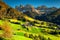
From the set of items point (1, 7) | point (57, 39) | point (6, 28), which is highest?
point (1, 7)

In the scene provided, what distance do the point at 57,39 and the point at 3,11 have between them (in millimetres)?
102239

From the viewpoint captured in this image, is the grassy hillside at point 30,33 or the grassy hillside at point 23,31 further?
the grassy hillside at point 30,33

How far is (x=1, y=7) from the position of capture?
199875mm

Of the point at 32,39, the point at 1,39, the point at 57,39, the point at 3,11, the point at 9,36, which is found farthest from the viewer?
the point at 3,11

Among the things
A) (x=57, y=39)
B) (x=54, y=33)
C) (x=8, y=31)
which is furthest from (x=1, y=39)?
(x=54, y=33)

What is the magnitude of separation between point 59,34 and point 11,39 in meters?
61.7

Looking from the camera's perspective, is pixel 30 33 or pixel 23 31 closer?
pixel 30 33

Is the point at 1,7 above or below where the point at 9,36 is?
above

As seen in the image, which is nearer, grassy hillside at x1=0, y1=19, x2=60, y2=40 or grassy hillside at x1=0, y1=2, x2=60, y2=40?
grassy hillside at x1=0, y1=2, x2=60, y2=40

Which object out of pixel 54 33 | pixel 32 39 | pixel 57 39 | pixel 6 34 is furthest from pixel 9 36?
pixel 54 33

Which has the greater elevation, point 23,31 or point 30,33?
point 23,31

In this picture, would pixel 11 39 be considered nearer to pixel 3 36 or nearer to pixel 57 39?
pixel 3 36

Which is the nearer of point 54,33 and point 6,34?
point 6,34

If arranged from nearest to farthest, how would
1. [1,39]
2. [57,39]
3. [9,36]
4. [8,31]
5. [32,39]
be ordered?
1. [1,39]
2. [9,36]
3. [8,31]
4. [32,39]
5. [57,39]
